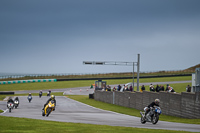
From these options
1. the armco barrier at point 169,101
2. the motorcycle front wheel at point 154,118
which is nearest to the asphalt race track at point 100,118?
the motorcycle front wheel at point 154,118

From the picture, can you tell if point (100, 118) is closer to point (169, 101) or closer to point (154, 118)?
point (154, 118)

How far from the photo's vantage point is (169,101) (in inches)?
1040

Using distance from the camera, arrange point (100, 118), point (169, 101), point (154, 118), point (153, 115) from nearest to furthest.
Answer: point (154, 118) → point (153, 115) → point (100, 118) → point (169, 101)

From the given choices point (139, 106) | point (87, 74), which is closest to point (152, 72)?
point (87, 74)

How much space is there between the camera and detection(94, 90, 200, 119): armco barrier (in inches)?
878

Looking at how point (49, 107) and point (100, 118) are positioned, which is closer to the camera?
point (100, 118)

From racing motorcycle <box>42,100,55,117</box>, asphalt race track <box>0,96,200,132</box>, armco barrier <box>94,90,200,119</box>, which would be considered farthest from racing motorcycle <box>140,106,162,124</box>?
racing motorcycle <box>42,100,55,117</box>

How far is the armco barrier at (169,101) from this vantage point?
22.3m

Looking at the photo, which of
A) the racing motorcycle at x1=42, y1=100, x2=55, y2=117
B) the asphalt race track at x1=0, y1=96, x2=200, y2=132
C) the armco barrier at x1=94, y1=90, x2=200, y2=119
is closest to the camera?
the asphalt race track at x1=0, y1=96, x2=200, y2=132

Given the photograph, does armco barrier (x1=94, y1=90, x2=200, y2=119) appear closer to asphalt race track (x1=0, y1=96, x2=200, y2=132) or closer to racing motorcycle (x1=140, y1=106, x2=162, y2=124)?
asphalt race track (x1=0, y1=96, x2=200, y2=132)

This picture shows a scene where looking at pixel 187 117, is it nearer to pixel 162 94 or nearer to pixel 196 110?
pixel 196 110

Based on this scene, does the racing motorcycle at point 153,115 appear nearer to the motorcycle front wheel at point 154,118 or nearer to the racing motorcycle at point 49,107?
the motorcycle front wheel at point 154,118

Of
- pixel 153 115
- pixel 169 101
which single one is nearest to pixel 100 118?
pixel 153 115

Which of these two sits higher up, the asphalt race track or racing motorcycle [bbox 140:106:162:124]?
racing motorcycle [bbox 140:106:162:124]
